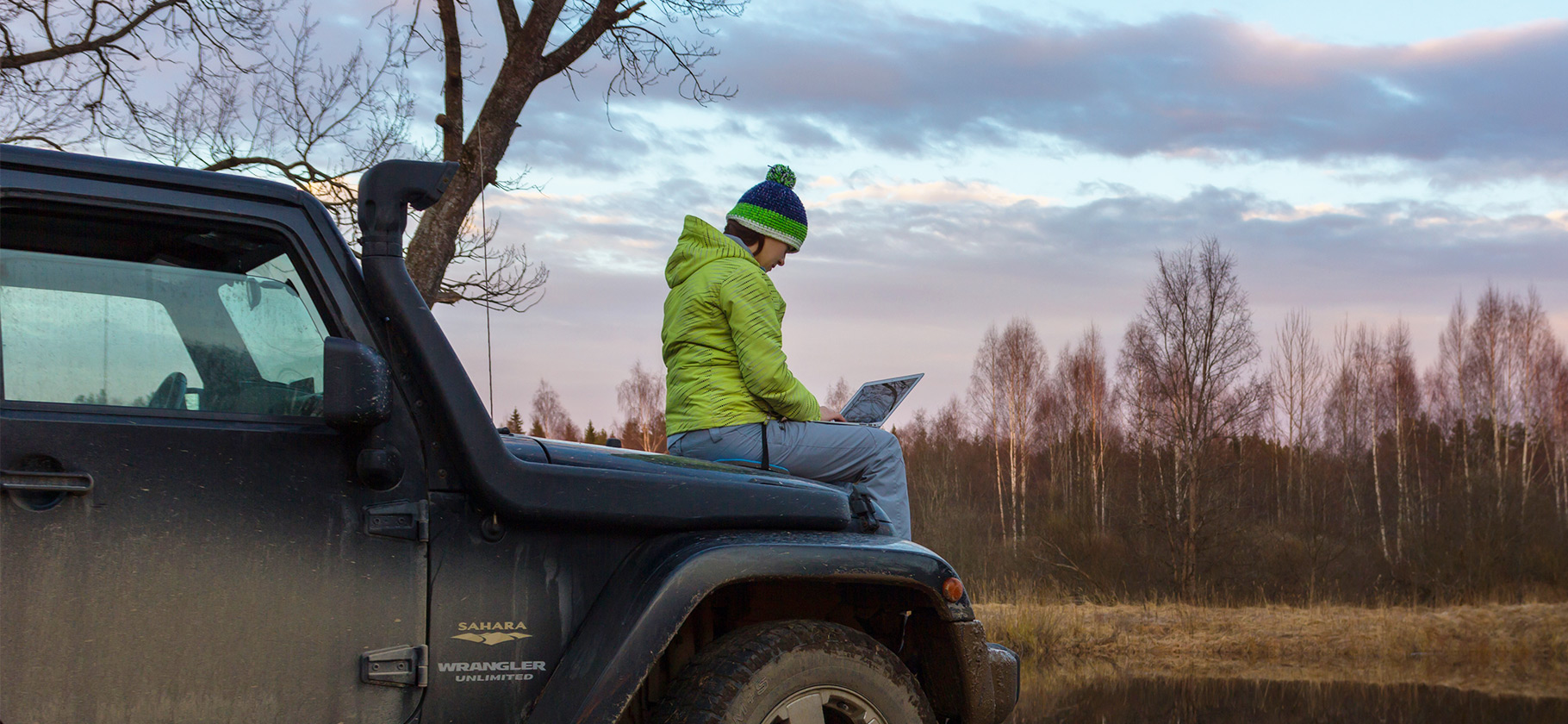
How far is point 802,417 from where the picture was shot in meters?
3.91

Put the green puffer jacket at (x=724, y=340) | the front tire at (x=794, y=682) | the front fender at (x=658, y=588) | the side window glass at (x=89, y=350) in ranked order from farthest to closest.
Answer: the green puffer jacket at (x=724, y=340)
the front tire at (x=794, y=682)
the front fender at (x=658, y=588)
the side window glass at (x=89, y=350)

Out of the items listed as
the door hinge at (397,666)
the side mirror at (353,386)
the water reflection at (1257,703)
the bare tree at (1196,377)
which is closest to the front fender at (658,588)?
the door hinge at (397,666)

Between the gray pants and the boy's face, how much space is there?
0.69 meters

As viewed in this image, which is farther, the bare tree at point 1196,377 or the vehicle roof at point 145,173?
A: the bare tree at point 1196,377

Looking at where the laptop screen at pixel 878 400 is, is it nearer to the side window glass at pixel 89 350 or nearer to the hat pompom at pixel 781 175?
the hat pompom at pixel 781 175

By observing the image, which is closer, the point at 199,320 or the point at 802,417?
the point at 199,320

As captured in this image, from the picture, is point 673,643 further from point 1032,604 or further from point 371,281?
point 1032,604

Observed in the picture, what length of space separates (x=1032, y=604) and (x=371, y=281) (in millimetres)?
16974

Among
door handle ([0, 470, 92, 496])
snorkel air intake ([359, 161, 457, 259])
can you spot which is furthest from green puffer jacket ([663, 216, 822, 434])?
door handle ([0, 470, 92, 496])

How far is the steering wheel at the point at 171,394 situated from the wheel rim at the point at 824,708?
1568 millimetres

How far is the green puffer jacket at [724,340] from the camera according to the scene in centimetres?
380

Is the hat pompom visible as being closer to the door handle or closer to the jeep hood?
the jeep hood

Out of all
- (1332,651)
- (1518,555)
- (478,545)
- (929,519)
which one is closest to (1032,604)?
(1332,651)

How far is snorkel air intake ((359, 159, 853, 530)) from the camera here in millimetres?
2658
